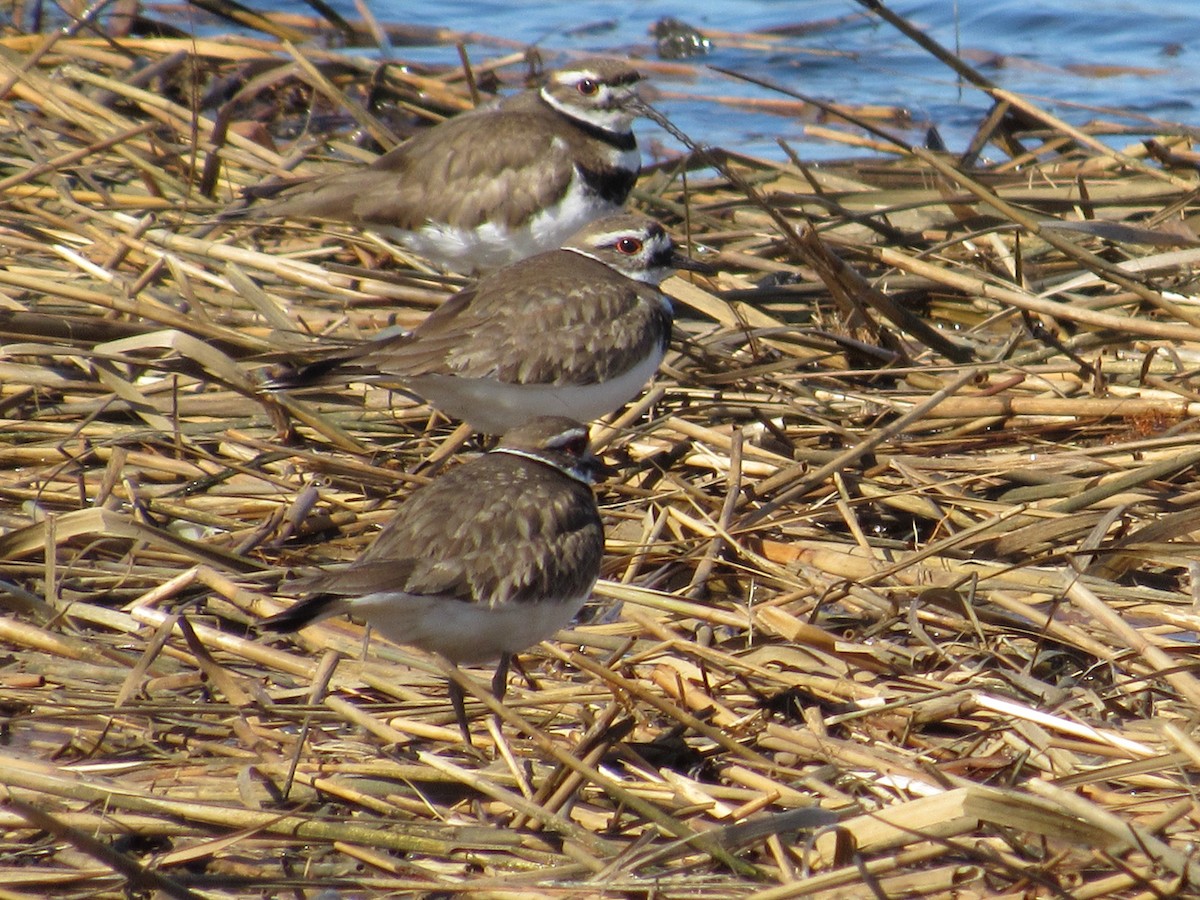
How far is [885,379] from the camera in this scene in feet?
19.8

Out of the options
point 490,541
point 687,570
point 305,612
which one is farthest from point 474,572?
point 687,570

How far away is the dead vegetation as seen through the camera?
3477 mm

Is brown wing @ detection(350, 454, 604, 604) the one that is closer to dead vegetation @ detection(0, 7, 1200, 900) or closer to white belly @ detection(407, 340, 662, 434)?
dead vegetation @ detection(0, 7, 1200, 900)

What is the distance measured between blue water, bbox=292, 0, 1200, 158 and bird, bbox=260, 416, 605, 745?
647 centimetres

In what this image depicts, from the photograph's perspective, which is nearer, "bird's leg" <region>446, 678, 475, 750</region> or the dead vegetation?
the dead vegetation

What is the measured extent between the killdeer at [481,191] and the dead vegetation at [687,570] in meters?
0.30

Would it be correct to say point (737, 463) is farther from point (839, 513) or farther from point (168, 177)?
point (168, 177)

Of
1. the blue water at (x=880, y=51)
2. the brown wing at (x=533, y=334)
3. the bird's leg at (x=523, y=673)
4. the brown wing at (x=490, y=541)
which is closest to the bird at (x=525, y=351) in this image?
the brown wing at (x=533, y=334)

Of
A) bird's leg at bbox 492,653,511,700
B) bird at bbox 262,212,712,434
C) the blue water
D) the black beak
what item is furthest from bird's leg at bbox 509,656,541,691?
the blue water

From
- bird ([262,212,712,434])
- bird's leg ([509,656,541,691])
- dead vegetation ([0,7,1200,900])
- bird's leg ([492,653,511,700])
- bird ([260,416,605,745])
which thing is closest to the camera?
dead vegetation ([0,7,1200,900])

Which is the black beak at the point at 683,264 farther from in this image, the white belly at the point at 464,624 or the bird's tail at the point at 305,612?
the bird's tail at the point at 305,612

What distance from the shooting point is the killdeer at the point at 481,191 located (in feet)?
21.5

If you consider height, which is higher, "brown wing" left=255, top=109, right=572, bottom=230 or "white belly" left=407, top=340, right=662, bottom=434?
"brown wing" left=255, top=109, right=572, bottom=230

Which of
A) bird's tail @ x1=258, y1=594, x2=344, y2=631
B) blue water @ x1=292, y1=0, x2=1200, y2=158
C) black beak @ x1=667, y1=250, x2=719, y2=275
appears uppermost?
bird's tail @ x1=258, y1=594, x2=344, y2=631
